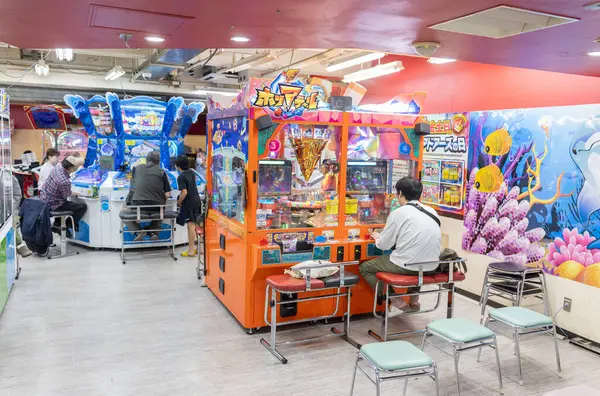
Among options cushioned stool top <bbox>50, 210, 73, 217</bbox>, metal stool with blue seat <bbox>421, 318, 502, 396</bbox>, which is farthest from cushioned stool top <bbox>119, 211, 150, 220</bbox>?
metal stool with blue seat <bbox>421, 318, 502, 396</bbox>

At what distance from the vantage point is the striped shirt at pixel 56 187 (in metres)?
6.87

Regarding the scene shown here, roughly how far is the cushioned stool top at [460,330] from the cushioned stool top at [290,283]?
99 centimetres

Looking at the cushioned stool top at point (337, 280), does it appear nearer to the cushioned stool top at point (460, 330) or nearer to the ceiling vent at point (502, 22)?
the cushioned stool top at point (460, 330)

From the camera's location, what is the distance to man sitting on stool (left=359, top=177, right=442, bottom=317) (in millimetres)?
4094

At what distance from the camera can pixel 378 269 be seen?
4336mm

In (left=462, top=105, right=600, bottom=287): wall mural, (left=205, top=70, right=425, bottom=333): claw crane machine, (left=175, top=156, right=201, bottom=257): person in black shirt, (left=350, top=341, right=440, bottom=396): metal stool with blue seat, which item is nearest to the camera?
(left=350, top=341, right=440, bottom=396): metal stool with blue seat

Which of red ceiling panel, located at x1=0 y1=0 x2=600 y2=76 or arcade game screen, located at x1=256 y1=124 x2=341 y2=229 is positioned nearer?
red ceiling panel, located at x1=0 y1=0 x2=600 y2=76

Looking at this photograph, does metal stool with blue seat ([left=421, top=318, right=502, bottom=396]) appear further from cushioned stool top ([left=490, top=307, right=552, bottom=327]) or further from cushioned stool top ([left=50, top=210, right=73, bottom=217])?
cushioned stool top ([left=50, top=210, right=73, bottom=217])

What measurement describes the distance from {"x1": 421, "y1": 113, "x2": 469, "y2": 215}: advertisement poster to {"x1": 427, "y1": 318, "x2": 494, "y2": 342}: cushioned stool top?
2.65m

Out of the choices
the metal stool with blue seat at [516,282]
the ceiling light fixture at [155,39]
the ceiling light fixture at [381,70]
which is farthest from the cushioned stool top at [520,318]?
the ceiling light fixture at [381,70]

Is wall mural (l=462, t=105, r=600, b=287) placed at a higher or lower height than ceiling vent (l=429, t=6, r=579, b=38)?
lower

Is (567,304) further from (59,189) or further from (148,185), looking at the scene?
(59,189)

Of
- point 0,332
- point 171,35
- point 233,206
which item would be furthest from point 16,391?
point 171,35

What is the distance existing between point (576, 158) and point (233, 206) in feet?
10.7
